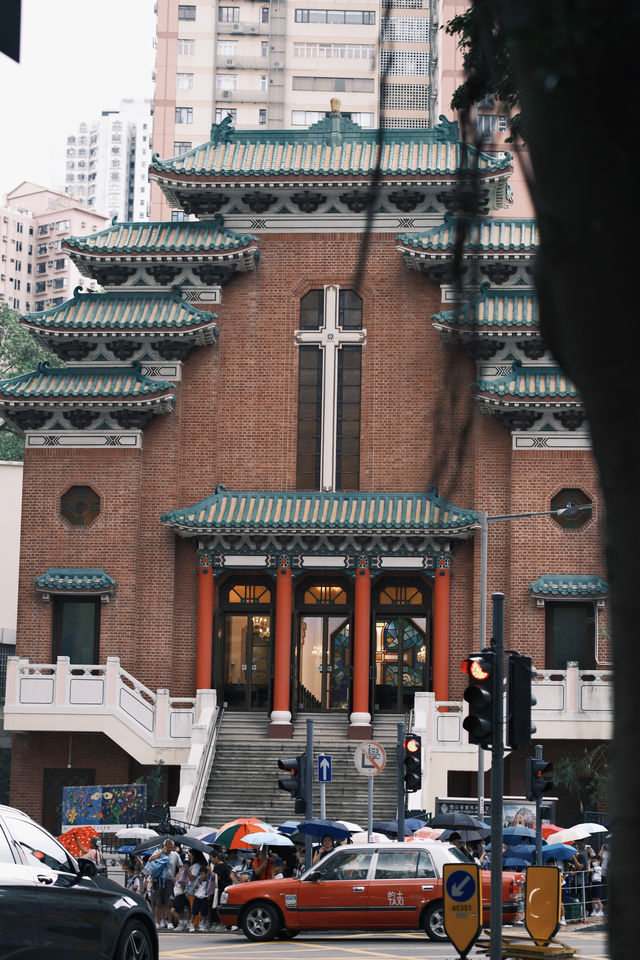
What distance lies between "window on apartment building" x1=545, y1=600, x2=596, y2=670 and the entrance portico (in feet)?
8.33

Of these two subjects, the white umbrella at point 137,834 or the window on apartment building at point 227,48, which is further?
the window on apartment building at point 227,48

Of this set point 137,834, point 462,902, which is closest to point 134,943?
point 462,902

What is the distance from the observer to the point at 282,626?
3841cm

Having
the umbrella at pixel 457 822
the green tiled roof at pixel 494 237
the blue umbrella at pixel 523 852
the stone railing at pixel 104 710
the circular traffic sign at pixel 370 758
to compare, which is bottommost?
the blue umbrella at pixel 523 852

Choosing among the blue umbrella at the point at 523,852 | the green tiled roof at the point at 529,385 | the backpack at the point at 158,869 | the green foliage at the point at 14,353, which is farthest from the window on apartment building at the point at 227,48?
the blue umbrella at the point at 523,852

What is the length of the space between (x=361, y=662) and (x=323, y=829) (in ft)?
41.3

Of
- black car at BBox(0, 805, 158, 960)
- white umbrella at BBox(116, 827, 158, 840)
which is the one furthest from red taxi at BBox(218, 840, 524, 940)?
black car at BBox(0, 805, 158, 960)

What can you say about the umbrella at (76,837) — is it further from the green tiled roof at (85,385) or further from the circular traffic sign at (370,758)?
the green tiled roof at (85,385)

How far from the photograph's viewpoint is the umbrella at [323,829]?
2517cm

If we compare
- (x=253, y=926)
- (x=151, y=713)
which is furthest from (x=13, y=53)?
(x=151, y=713)

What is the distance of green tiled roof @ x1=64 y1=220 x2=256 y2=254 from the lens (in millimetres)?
39750

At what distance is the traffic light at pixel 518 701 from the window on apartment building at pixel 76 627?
2412 centimetres

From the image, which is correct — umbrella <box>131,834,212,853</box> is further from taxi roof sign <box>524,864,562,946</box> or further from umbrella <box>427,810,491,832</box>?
taxi roof sign <box>524,864,562,946</box>

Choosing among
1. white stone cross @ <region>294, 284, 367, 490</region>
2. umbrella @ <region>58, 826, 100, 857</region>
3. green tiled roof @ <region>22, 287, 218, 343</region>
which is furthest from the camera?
white stone cross @ <region>294, 284, 367, 490</region>
